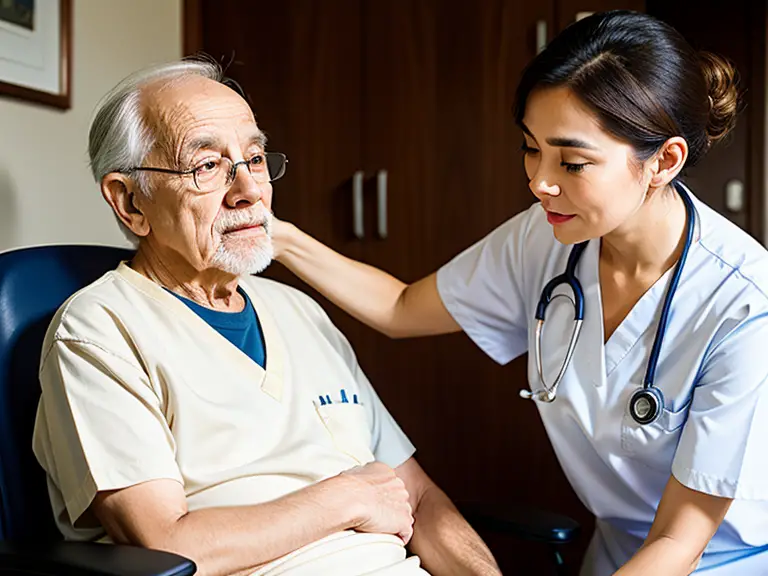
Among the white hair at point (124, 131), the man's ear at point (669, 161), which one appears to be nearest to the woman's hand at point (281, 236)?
the white hair at point (124, 131)

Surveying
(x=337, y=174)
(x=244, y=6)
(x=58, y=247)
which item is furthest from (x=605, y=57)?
(x=244, y=6)

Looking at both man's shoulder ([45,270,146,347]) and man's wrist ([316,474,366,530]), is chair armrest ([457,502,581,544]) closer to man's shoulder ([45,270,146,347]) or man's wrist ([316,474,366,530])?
man's wrist ([316,474,366,530])

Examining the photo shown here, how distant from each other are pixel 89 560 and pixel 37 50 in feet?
4.07

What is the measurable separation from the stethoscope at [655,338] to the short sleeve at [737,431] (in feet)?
0.30

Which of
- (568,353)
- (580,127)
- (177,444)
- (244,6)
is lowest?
(177,444)

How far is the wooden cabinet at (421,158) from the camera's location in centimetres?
247

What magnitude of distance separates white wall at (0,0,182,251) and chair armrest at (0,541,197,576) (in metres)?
0.86

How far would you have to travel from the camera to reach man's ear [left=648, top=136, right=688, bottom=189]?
58.2 inches

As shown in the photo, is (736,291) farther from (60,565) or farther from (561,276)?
(60,565)

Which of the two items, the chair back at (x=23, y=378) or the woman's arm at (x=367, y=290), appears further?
the woman's arm at (x=367, y=290)

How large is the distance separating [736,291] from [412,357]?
1183mm

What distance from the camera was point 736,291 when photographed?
1497mm

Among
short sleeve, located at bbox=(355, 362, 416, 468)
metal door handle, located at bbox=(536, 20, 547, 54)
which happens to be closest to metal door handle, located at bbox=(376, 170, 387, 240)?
metal door handle, located at bbox=(536, 20, 547, 54)

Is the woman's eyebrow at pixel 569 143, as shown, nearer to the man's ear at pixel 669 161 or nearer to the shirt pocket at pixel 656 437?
the man's ear at pixel 669 161
